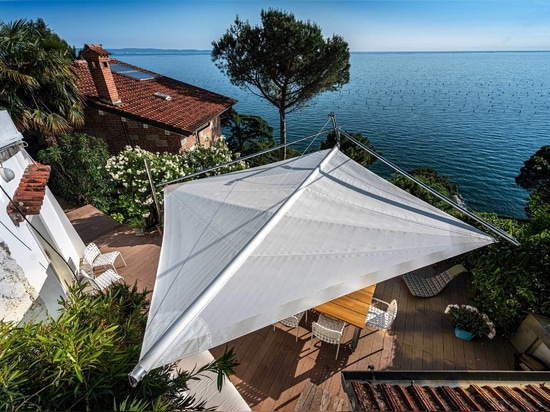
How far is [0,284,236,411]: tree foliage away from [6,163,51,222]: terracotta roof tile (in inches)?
93.5

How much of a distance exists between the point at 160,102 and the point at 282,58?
7.23 metres

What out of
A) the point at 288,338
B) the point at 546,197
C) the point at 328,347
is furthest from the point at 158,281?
the point at 546,197

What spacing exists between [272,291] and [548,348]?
16.7 feet

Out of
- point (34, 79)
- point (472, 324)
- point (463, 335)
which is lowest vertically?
point (463, 335)

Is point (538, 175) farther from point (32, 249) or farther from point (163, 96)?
point (32, 249)

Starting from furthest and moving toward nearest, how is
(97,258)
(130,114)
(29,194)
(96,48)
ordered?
1. (130,114)
2. (96,48)
3. (97,258)
4. (29,194)

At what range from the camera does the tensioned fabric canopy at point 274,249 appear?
2.38 m

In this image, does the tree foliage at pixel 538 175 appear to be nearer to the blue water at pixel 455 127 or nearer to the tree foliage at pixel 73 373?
the blue water at pixel 455 127

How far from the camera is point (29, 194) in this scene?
4.37 meters

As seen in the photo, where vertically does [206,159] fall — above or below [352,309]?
above

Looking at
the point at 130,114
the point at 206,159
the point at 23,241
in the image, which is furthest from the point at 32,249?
the point at 130,114

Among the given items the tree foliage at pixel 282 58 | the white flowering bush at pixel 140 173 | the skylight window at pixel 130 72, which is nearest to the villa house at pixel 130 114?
the skylight window at pixel 130 72

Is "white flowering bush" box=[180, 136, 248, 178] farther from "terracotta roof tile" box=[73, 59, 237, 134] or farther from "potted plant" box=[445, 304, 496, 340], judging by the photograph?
"potted plant" box=[445, 304, 496, 340]

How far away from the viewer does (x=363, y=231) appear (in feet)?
11.1
